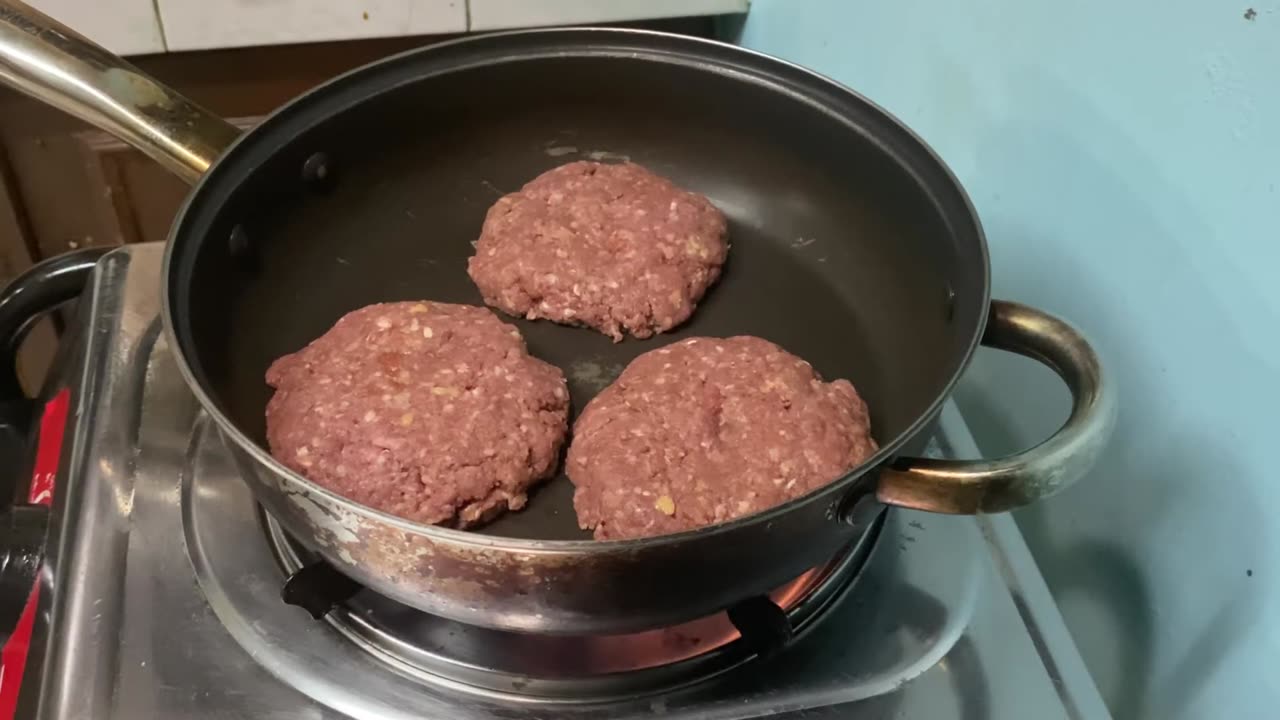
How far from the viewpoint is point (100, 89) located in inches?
35.4

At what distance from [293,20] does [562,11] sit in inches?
14.9

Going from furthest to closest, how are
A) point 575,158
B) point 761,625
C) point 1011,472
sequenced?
point 575,158, point 761,625, point 1011,472

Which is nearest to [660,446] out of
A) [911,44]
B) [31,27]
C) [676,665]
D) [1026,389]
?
[676,665]

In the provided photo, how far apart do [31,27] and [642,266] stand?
2.10 ft

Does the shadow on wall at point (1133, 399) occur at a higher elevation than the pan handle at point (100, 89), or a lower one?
lower

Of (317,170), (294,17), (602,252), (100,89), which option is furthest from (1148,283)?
(294,17)

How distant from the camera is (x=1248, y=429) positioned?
0.72m

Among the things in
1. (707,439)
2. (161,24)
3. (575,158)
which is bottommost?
(707,439)

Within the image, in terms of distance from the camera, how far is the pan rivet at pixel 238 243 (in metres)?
0.96

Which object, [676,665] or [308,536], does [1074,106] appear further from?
[308,536]

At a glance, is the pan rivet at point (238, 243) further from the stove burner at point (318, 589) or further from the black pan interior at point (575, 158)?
the stove burner at point (318, 589)

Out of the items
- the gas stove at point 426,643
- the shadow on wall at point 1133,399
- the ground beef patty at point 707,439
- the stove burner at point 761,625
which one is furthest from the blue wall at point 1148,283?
the stove burner at point 761,625

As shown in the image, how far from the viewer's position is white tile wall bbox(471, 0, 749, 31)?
1387mm

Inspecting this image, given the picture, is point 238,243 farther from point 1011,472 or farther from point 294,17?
point 1011,472
